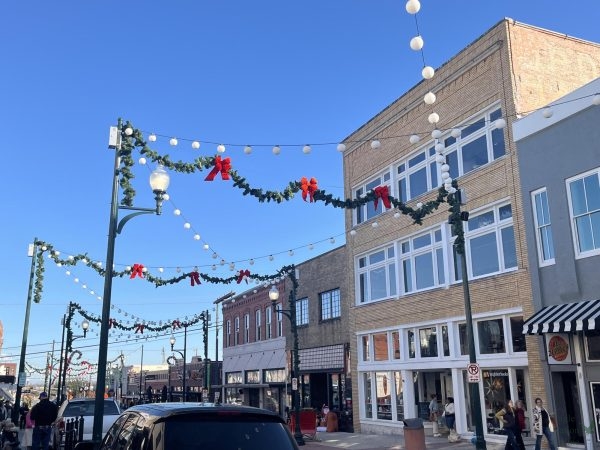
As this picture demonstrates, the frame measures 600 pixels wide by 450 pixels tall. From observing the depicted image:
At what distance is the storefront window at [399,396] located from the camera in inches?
925

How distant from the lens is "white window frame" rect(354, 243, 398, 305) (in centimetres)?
2444

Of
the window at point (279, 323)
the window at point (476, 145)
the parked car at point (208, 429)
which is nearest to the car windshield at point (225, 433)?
the parked car at point (208, 429)

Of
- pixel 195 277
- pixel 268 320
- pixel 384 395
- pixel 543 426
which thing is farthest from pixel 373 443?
pixel 268 320

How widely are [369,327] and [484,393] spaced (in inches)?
291

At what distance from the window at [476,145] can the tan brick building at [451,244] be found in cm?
4

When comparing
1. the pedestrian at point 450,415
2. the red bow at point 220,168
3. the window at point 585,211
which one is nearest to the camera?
the red bow at point 220,168

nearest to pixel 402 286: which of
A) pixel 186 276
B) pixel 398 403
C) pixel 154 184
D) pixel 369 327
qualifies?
pixel 369 327

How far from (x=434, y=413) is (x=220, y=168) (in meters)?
13.3

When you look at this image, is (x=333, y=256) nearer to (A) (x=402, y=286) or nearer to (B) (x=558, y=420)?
(A) (x=402, y=286)

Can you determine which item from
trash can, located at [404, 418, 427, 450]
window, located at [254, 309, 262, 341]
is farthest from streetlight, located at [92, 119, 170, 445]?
window, located at [254, 309, 262, 341]

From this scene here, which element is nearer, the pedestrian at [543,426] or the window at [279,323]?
the pedestrian at [543,426]

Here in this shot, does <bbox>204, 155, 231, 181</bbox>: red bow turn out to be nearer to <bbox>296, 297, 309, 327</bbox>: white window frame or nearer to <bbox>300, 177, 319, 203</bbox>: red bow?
<bbox>300, 177, 319, 203</bbox>: red bow

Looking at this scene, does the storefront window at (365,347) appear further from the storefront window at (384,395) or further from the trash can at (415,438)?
the trash can at (415,438)

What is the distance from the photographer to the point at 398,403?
77.8ft
